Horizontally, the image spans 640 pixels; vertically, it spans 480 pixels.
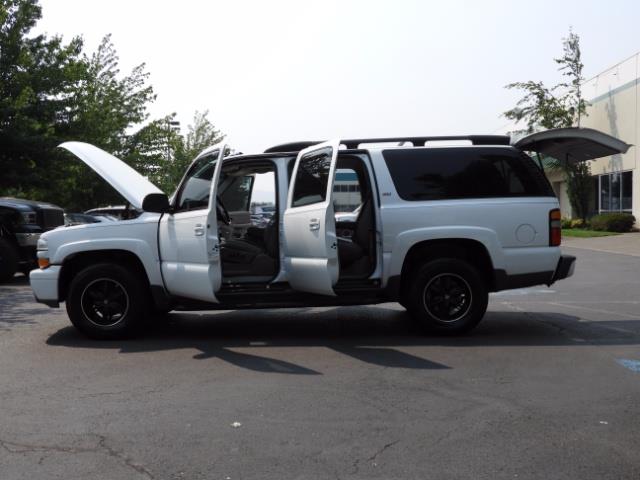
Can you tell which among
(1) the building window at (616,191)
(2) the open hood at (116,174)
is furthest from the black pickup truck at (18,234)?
(1) the building window at (616,191)

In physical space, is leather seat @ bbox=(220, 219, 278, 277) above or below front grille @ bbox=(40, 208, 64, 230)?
below

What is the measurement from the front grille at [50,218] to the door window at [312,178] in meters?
8.39

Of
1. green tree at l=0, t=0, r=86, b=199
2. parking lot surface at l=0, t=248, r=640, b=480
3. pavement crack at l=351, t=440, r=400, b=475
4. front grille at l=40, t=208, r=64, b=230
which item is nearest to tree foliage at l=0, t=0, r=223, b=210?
green tree at l=0, t=0, r=86, b=199

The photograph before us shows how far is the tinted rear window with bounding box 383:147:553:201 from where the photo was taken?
7656 millimetres

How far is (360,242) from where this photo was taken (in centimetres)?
787

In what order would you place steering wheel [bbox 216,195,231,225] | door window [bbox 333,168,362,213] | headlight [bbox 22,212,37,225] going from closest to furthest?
door window [bbox 333,168,362,213], steering wheel [bbox 216,195,231,225], headlight [bbox 22,212,37,225]

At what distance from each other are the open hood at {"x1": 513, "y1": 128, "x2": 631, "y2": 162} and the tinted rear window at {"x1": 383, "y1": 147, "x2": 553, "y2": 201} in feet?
1.55

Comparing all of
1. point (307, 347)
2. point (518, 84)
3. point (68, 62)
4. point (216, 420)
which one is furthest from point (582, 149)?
point (518, 84)

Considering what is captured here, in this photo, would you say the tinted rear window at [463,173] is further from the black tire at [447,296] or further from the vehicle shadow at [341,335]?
the vehicle shadow at [341,335]

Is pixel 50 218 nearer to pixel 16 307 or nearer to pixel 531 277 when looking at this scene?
pixel 16 307

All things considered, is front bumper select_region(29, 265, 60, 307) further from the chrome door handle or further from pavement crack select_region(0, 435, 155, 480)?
pavement crack select_region(0, 435, 155, 480)

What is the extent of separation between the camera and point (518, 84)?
3703cm

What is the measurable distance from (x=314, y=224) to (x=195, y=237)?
3.96 feet

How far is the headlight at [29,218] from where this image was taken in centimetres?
1379
